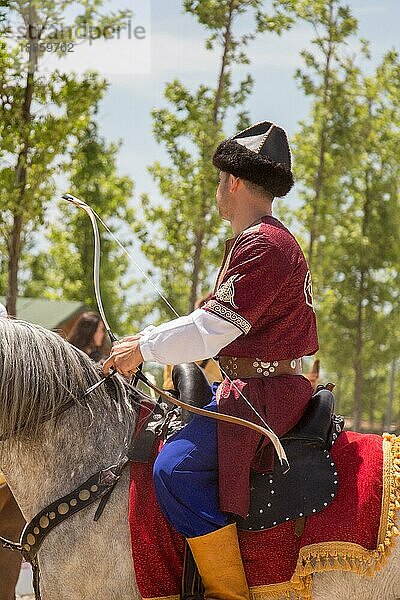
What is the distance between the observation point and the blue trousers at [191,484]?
128 inches

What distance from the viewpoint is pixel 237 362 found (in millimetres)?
3436

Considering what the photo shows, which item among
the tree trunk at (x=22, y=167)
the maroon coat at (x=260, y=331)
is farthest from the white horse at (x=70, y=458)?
the tree trunk at (x=22, y=167)

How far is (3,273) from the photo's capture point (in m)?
20.0

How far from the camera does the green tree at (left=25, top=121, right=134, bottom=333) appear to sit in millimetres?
16766

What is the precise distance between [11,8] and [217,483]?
6.13 m

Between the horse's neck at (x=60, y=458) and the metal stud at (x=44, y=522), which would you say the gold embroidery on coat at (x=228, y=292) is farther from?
the metal stud at (x=44, y=522)

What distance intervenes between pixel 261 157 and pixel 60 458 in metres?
1.41

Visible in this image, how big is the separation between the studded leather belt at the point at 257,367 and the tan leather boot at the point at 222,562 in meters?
0.56

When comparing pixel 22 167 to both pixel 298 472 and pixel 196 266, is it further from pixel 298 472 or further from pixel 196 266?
pixel 298 472

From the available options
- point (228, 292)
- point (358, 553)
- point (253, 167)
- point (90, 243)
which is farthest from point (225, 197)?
point (90, 243)

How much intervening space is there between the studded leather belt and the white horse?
19.1 inches

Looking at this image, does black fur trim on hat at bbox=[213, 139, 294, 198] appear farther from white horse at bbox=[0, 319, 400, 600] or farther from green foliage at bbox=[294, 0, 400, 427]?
green foliage at bbox=[294, 0, 400, 427]

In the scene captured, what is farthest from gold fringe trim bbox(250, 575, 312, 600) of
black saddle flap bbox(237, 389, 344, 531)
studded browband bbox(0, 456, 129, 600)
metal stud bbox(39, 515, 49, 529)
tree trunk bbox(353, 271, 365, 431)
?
tree trunk bbox(353, 271, 365, 431)

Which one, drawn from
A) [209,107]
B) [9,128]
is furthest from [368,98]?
[9,128]
